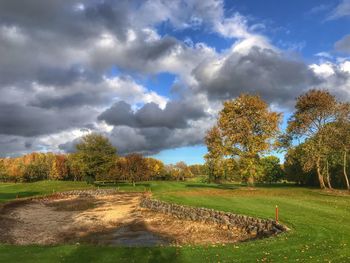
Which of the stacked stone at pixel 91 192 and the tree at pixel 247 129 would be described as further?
the stacked stone at pixel 91 192

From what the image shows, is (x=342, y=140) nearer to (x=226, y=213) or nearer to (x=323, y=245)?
(x=226, y=213)

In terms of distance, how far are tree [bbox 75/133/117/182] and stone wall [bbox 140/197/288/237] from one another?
47.7 m

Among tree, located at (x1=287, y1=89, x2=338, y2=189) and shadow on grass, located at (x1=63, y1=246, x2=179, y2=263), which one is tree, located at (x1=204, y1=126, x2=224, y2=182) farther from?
shadow on grass, located at (x1=63, y1=246, x2=179, y2=263)

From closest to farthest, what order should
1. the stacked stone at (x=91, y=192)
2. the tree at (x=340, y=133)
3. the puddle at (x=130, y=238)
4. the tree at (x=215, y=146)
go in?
the puddle at (x=130, y=238) → the tree at (x=340, y=133) → the tree at (x=215, y=146) → the stacked stone at (x=91, y=192)

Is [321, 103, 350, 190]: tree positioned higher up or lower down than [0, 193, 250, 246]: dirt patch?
higher up

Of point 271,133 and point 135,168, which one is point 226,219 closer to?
point 271,133

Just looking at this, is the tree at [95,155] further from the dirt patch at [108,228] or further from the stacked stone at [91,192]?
the dirt patch at [108,228]

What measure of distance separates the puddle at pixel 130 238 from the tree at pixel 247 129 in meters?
28.3

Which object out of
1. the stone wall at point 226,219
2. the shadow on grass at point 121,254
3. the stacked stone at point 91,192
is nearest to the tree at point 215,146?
the stone wall at point 226,219

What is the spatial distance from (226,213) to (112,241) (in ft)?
36.4

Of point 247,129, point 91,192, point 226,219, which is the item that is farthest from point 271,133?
point 91,192

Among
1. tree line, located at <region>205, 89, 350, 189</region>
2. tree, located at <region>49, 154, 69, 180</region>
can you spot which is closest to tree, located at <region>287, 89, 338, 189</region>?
tree line, located at <region>205, 89, 350, 189</region>

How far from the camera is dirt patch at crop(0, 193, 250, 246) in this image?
101ft

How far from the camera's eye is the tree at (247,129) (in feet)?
195
